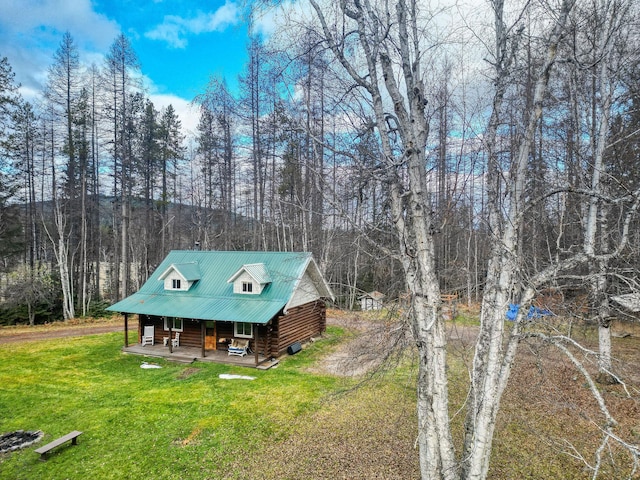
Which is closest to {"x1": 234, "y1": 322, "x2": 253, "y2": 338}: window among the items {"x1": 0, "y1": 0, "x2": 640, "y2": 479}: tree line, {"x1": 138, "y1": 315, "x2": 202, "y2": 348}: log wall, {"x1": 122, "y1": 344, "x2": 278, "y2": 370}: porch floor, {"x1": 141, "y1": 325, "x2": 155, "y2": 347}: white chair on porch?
{"x1": 122, "y1": 344, "x2": 278, "y2": 370}: porch floor

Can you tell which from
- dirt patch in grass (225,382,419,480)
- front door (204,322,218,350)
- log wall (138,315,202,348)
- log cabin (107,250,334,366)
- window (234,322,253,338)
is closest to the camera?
dirt patch in grass (225,382,419,480)

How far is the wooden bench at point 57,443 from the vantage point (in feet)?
23.2

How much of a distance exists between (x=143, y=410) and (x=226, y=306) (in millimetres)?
4962

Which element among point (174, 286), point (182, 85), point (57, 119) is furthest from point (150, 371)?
point (57, 119)

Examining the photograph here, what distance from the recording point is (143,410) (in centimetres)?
923

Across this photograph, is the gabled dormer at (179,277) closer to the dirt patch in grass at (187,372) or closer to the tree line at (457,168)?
the dirt patch in grass at (187,372)

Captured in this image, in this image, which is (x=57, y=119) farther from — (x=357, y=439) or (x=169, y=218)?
(x=357, y=439)

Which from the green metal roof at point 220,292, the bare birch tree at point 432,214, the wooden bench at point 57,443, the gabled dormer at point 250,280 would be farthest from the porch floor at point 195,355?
the bare birch tree at point 432,214

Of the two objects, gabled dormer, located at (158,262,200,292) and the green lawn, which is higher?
gabled dormer, located at (158,262,200,292)

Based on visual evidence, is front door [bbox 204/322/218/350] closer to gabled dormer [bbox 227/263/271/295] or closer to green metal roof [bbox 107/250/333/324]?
green metal roof [bbox 107/250/333/324]

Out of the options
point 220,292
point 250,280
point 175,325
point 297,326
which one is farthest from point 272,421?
point 175,325

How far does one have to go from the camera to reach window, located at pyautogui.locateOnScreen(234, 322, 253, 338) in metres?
14.0

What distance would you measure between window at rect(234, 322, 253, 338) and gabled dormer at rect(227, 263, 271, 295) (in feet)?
4.56

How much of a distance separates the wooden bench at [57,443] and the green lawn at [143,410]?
14 cm
